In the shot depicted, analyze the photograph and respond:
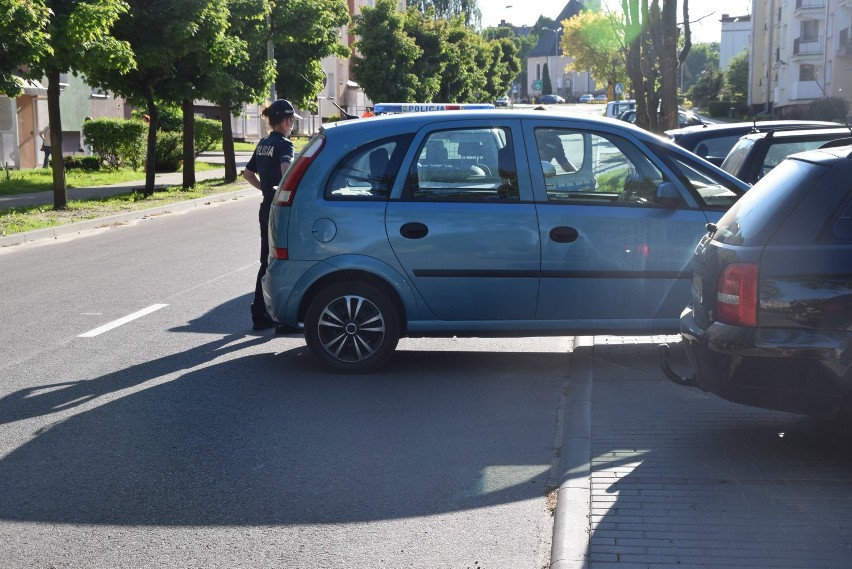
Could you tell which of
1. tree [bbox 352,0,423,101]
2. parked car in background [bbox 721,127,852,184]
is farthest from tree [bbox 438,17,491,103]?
parked car in background [bbox 721,127,852,184]

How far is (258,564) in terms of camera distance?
4.54 metres

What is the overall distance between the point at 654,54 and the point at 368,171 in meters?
19.6

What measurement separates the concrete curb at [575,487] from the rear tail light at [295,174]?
2335mm

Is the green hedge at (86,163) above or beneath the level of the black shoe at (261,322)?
above

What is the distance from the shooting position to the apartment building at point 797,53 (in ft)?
222

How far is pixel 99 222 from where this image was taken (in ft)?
67.6

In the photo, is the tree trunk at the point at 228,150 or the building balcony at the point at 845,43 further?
the building balcony at the point at 845,43

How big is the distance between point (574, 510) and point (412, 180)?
359 centimetres

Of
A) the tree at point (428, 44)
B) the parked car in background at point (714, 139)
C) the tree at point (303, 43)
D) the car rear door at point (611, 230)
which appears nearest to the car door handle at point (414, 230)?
the car rear door at point (611, 230)

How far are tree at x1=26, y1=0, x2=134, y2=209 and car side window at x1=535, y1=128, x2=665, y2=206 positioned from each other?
43.4ft

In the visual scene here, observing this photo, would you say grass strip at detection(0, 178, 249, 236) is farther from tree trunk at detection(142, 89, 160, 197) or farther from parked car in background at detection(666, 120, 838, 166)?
parked car in background at detection(666, 120, 838, 166)

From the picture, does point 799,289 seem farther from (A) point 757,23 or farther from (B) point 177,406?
(A) point 757,23

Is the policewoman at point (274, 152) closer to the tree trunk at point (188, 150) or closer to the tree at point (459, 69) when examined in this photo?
the tree trunk at point (188, 150)

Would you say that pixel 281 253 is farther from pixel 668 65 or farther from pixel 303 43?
pixel 303 43
